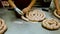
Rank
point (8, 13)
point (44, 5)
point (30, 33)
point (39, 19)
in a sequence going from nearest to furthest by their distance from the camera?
point (30, 33) → point (39, 19) → point (8, 13) → point (44, 5)

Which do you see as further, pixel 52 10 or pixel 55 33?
pixel 52 10

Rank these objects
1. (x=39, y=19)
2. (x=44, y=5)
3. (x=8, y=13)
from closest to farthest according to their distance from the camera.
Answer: (x=39, y=19) < (x=8, y=13) < (x=44, y=5)

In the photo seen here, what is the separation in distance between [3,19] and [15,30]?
7.6 inches

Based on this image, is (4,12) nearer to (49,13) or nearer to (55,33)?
(49,13)

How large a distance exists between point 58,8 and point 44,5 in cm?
25

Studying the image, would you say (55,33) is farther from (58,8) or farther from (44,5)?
(44,5)

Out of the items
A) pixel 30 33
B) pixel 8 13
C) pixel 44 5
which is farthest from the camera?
pixel 44 5

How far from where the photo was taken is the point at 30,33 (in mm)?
1312

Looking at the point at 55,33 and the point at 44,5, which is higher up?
the point at 44,5

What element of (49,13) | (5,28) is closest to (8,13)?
(5,28)

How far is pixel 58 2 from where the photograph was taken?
154 cm

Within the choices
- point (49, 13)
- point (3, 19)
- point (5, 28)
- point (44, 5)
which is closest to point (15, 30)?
point (5, 28)

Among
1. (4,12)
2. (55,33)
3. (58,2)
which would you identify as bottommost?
(55,33)

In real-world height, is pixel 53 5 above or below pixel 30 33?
above
